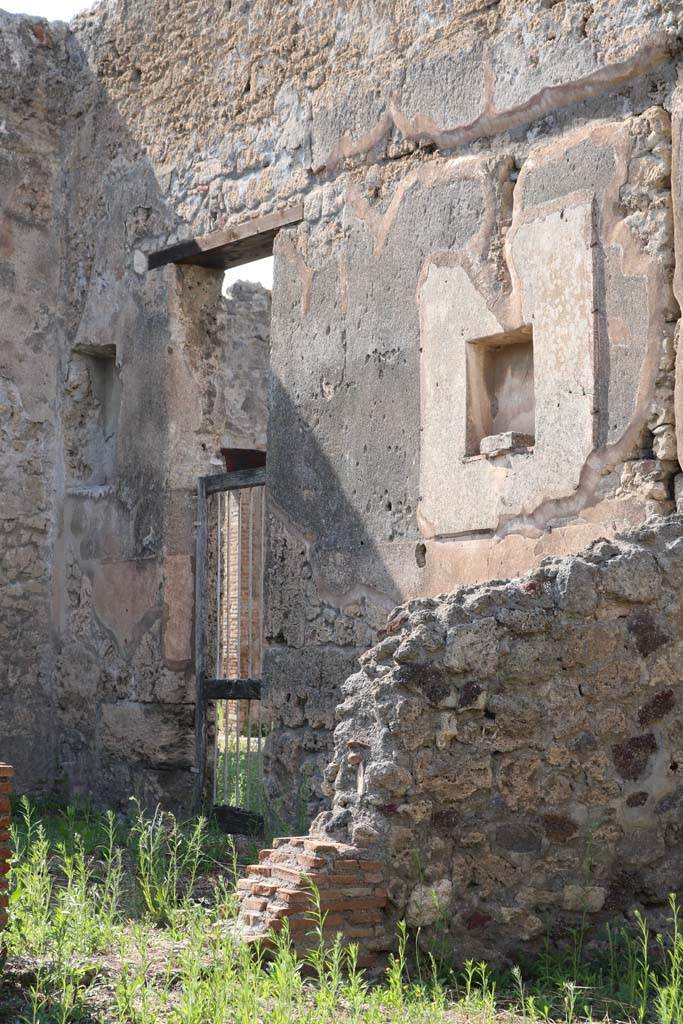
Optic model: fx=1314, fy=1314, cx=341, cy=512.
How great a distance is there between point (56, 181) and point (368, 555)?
145 inches

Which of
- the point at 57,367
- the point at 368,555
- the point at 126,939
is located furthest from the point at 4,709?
the point at 126,939

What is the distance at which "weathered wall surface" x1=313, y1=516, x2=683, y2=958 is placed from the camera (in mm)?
3930

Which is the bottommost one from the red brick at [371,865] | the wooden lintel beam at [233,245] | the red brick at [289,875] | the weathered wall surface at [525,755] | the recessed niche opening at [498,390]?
the red brick at [289,875]

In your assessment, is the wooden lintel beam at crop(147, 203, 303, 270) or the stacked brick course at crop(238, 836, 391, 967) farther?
the wooden lintel beam at crop(147, 203, 303, 270)

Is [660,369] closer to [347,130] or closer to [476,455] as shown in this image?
[476,455]

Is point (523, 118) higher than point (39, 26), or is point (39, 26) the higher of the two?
point (39, 26)

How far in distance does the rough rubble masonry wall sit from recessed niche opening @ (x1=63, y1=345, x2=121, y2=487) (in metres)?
0.02

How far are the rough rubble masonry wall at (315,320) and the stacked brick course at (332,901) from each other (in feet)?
5.47

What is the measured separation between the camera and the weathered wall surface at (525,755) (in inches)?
155

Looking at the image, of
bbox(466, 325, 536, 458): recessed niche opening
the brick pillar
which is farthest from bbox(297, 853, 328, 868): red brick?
bbox(466, 325, 536, 458): recessed niche opening

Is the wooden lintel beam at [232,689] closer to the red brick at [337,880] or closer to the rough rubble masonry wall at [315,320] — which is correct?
the rough rubble masonry wall at [315,320]

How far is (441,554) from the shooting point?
5504 mm

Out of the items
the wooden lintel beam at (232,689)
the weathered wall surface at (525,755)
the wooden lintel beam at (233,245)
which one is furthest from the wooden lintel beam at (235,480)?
the weathered wall surface at (525,755)

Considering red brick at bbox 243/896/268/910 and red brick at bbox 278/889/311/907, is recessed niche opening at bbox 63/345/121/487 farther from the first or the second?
red brick at bbox 278/889/311/907
